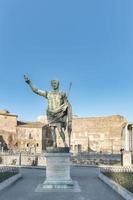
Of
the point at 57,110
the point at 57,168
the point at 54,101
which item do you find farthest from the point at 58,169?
the point at 54,101

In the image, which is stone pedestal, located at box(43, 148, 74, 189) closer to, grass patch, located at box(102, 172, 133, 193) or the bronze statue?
the bronze statue

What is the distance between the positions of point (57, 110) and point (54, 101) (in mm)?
421

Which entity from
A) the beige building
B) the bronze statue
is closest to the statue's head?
the bronze statue

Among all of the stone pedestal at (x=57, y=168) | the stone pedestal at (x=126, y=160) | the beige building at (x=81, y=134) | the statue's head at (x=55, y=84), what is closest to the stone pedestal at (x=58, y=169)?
the stone pedestal at (x=57, y=168)

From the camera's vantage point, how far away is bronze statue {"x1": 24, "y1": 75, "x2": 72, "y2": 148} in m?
17.5

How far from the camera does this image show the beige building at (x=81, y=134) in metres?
76.2

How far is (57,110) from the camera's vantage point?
57.5 ft

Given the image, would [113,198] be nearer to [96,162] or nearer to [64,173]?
[64,173]

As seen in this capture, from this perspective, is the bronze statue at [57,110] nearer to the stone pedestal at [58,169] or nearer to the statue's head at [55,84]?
the statue's head at [55,84]

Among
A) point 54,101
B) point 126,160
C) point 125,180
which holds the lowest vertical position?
point 125,180

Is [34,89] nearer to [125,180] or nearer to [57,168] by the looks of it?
[57,168]

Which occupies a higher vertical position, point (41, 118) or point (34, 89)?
point (41, 118)

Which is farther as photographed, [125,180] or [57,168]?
[125,180]

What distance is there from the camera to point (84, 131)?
8012cm
